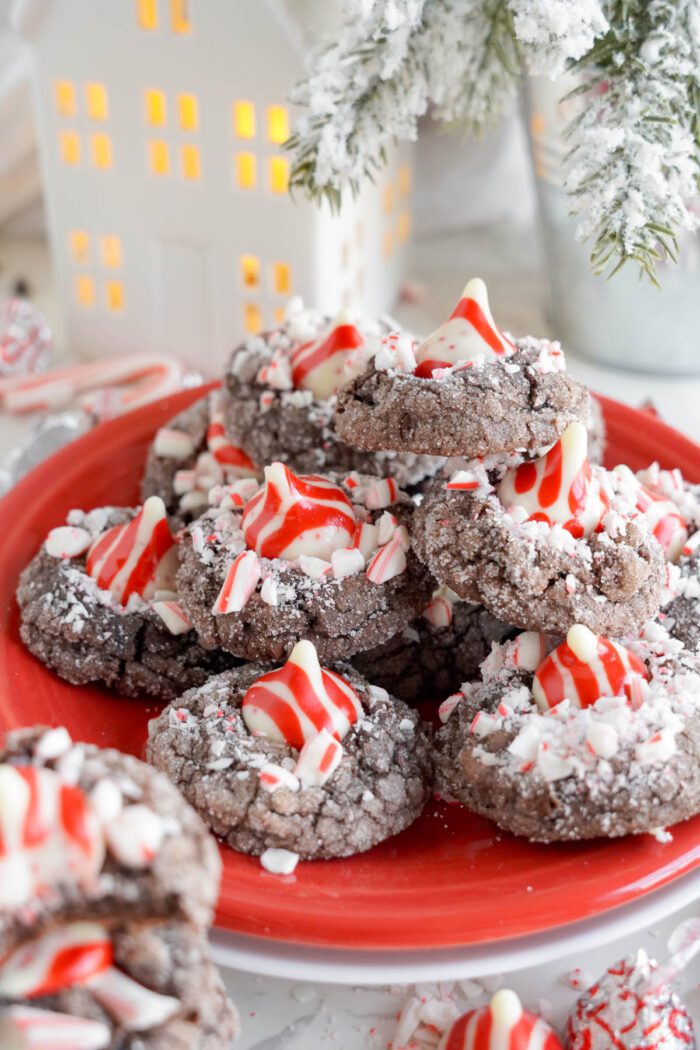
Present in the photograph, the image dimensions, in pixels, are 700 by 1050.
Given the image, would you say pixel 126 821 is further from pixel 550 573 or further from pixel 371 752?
pixel 550 573

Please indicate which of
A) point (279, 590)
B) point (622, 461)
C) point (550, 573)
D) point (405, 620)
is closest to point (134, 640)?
point (279, 590)

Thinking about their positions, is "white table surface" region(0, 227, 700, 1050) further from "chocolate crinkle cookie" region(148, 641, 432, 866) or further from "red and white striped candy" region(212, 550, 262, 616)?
"red and white striped candy" region(212, 550, 262, 616)

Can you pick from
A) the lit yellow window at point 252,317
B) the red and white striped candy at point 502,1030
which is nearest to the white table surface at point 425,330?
the red and white striped candy at point 502,1030

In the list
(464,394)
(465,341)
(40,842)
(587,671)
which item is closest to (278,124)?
(465,341)

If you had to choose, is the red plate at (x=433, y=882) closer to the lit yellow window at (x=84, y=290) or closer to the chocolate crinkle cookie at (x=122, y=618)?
the chocolate crinkle cookie at (x=122, y=618)

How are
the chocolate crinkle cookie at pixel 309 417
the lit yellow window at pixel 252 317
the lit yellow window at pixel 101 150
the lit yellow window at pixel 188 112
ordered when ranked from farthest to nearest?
the lit yellow window at pixel 252 317 → the lit yellow window at pixel 101 150 → the lit yellow window at pixel 188 112 → the chocolate crinkle cookie at pixel 309 417

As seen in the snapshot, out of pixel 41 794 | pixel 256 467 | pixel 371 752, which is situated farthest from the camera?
pixel 256 467

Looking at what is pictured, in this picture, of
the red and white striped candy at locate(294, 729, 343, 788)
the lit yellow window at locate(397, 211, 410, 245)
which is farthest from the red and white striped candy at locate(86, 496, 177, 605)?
the lit yellow window at locate(397, 211, 410, 245)
